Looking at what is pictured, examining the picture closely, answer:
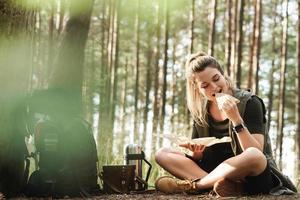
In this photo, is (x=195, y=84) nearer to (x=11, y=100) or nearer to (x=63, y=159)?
(x=63, y=159)

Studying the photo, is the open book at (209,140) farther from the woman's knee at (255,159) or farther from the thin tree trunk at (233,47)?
the thin tree trunk at (233,47)

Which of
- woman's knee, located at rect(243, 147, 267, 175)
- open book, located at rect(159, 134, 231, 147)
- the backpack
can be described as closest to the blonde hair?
open book, located at rect(159, 134, 231, 147)

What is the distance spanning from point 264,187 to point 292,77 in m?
17.0

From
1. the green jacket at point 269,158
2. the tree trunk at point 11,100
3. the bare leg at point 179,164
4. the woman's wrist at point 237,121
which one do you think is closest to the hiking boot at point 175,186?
the bare leg at point 179,164

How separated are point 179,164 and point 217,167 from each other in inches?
19.7

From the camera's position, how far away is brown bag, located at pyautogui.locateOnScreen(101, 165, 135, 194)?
4.16 meters

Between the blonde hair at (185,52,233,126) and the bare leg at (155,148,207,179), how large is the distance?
1.14 ft

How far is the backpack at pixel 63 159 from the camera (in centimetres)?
369

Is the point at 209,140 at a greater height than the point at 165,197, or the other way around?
the point at 209,140

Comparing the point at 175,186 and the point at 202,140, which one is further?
the point at 175,186

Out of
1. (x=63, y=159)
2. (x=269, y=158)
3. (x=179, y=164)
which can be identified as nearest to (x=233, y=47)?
(x=179, y=164)

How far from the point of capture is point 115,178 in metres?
4.17

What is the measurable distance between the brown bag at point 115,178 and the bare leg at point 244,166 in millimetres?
864

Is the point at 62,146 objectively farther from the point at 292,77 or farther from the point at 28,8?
the point at 292,77
